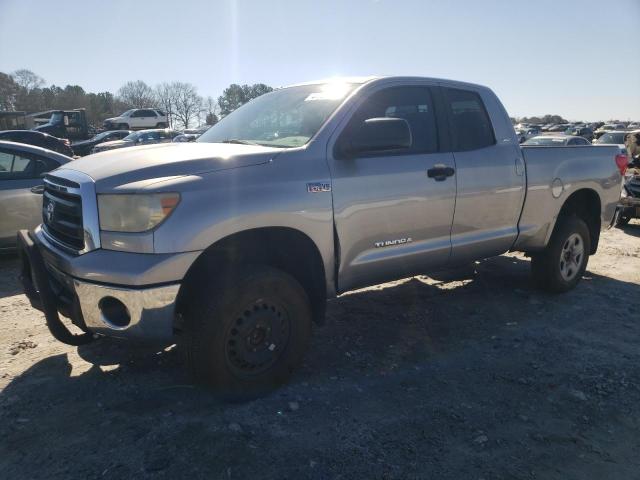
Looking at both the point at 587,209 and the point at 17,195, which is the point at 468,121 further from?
the point at 17,195

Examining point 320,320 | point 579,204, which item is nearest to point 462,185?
point 320,320

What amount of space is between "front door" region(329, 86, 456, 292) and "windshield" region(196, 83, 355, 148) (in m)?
0.23

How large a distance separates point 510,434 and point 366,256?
1392mm

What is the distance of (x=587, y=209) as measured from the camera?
5.32 meters

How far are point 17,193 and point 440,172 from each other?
507 centimetres

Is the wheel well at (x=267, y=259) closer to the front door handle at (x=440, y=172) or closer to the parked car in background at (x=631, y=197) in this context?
the front door handle at (x=440, y=172)

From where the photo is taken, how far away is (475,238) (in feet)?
13.3

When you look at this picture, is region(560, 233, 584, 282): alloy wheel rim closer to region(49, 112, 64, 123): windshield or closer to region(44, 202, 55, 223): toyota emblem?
region(44, 202, 55, 223): toyota emblem

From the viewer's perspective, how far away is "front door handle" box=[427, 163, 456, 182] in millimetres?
3613

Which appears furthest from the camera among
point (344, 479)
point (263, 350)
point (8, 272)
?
point (8, 272)

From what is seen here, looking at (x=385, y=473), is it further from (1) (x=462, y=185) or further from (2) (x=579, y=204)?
(2) (x=579, y=204)

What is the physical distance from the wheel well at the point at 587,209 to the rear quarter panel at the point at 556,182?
0.06 meters

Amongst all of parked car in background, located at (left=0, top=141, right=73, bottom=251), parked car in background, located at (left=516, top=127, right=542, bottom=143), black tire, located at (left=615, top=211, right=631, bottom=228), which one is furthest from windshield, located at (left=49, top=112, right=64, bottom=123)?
black tire, located at (left=615, top=211, right=631, bottom=228)

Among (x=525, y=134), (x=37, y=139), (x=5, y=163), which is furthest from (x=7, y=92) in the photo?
(x=5, y=163)
